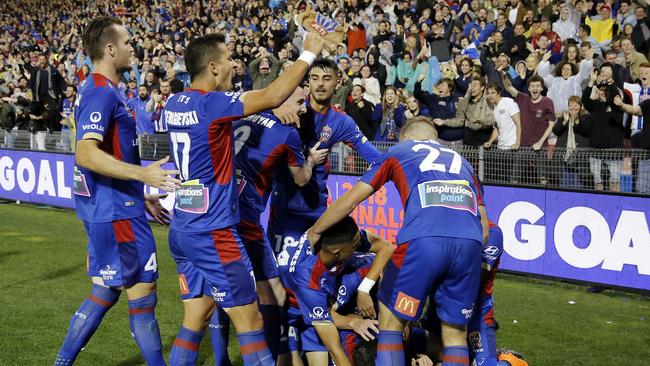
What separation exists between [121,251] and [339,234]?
166 centimetres

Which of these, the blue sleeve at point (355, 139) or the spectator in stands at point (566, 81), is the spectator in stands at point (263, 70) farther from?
the blue sleeve at point (355, 139)

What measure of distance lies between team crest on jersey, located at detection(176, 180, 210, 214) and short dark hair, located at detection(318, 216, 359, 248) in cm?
95

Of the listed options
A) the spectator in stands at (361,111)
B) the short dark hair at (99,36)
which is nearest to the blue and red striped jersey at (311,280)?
the short dark hair at (99,36)

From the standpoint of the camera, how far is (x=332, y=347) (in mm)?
5945

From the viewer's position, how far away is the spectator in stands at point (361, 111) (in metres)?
14.8

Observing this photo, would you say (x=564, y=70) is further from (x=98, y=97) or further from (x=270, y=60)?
(x=98, y=97)

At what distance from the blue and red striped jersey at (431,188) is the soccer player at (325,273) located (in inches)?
19.0

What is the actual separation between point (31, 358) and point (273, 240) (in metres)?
2.45

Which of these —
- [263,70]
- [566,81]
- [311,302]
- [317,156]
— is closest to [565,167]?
[566,81]

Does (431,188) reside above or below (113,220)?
above

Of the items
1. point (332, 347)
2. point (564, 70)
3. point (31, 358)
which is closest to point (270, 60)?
point (564, 70)

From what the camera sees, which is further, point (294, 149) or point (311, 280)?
point (294, 149)

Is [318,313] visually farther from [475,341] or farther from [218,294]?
[475,341]

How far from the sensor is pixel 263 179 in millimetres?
6996
